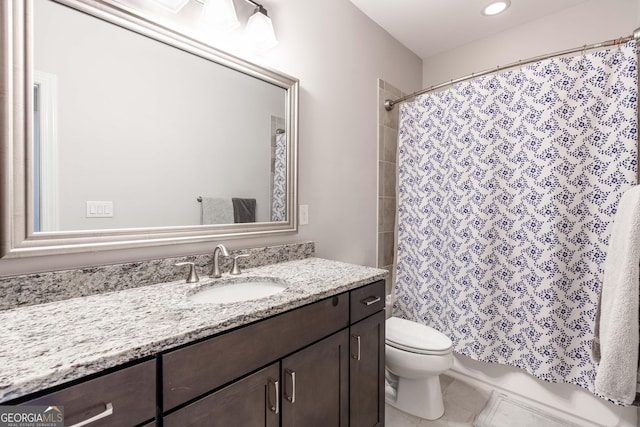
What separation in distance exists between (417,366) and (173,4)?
201 cm

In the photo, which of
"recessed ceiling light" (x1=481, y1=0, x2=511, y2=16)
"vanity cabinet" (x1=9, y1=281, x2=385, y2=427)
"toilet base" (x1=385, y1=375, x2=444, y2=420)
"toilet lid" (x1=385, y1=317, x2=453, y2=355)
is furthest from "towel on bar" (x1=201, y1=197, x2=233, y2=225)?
"recessed ceiling light" (x1=481, y1=0, x2=511, y2=16)

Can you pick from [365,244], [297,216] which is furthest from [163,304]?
[365,244]

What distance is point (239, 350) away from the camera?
0.82 m

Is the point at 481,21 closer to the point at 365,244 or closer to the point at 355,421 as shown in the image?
the point at 365,244

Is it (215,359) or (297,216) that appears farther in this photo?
(297,216)

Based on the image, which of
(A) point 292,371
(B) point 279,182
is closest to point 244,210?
(B) point 279,182

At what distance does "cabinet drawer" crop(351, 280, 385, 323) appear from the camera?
4.00 ft

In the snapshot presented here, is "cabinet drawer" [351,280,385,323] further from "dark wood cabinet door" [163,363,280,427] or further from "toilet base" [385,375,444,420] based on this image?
"toilet base" [385,375,444,420]

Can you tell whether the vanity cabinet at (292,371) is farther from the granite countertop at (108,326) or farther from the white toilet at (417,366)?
the white toilet at (417,366)

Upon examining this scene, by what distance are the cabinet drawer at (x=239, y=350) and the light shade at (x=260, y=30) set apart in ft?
3.99

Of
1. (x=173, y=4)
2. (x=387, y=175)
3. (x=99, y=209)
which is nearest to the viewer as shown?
(x=99, y=209)

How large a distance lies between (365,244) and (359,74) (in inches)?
45.4

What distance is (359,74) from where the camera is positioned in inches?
79.1

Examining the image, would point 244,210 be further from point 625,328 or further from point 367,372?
point 625,328
